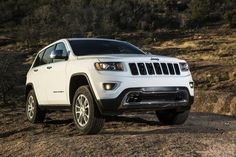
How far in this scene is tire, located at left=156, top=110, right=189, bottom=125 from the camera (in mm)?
9578

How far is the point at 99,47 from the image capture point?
386 inches

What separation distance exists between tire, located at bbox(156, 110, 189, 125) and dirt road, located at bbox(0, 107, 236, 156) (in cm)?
16

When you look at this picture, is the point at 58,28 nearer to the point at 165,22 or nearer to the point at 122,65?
the point at 165,22

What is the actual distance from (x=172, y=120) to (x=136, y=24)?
91.1 ft

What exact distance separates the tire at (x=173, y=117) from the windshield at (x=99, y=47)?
52.2 inches

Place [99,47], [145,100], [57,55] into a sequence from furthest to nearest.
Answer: [99,47] < [57,55] < [145,100]

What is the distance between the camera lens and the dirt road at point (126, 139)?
23.6 feet

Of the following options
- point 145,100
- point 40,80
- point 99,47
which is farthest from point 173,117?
point 40,80

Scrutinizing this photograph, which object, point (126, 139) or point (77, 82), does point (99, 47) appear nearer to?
point (77, 82)

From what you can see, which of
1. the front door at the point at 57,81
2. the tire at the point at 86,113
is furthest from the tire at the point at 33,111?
the tire at the point at 86,113

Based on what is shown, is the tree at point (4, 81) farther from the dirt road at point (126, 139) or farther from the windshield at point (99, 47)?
the windshield at point (99, 47)

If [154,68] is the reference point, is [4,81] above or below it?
below

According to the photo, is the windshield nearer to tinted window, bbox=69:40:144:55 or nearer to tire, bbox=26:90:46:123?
tinted window, bbox=69:40:144:55

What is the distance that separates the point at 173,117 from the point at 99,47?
6.13 ft
